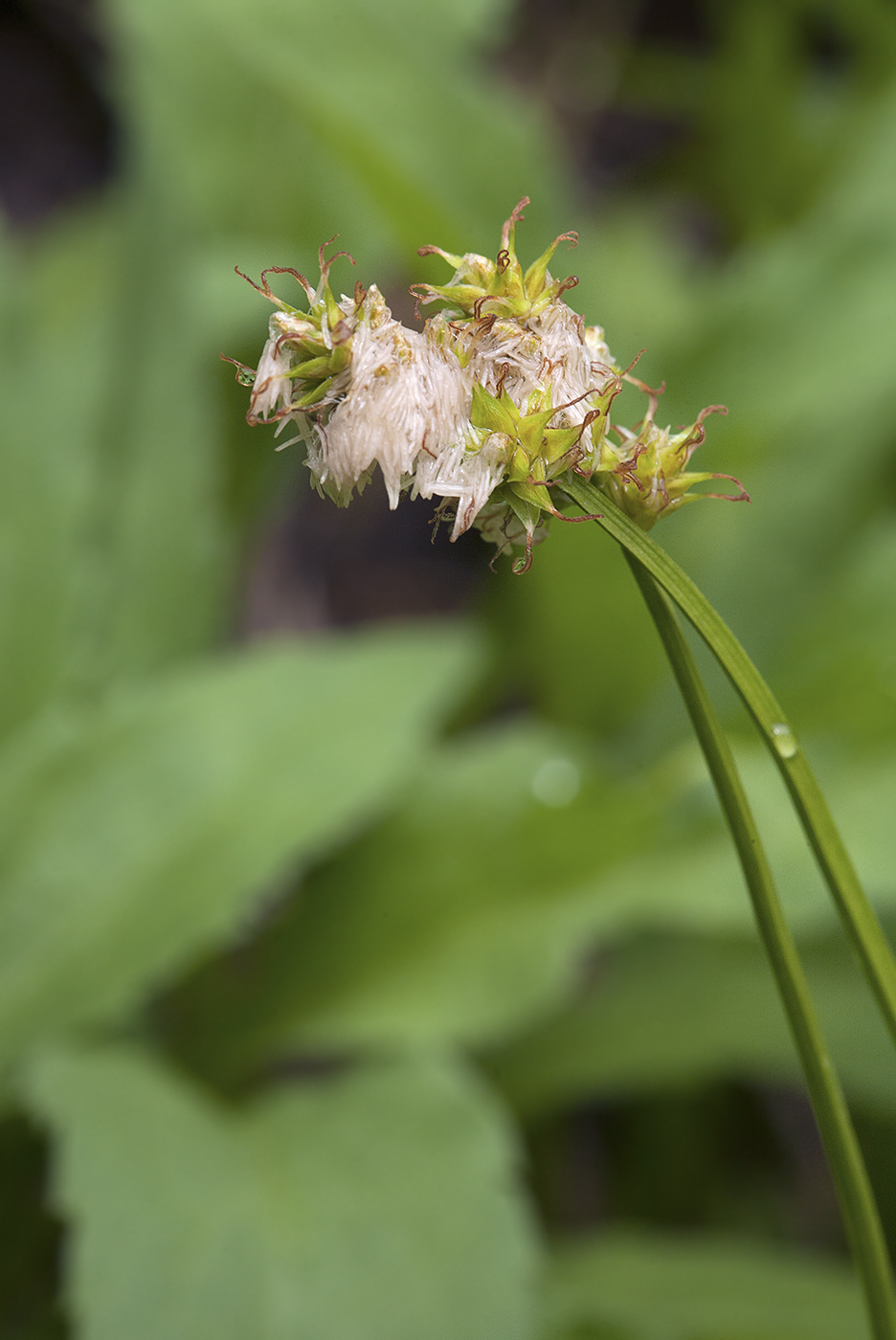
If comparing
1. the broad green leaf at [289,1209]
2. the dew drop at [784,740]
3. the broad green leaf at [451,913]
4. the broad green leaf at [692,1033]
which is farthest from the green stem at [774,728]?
the broad green leaf at [692,1033]

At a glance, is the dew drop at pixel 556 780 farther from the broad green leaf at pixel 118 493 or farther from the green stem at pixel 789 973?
the green stem at pixel 789 973

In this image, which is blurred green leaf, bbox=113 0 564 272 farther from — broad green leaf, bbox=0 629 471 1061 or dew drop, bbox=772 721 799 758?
dew drop, bbox=772 721 799 758

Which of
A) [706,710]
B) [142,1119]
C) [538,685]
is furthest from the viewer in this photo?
[538,685]

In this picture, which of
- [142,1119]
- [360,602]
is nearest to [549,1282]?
[142,1119]

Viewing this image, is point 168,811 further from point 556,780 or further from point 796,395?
point 796,395

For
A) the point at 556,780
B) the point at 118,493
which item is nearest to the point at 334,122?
the point at 118,493

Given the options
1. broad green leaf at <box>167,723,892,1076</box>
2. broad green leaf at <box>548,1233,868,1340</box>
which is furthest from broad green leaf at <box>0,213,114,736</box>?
broad green leaf at <box>548,1233,868,1340</box>

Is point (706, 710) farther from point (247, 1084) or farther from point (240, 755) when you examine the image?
point (247, 1084)
